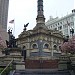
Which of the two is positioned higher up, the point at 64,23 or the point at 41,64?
the point at 64,23

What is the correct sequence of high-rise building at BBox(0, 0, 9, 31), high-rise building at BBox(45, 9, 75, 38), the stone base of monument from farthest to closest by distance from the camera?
high-rise building at BBox(0, 0, 9, 31), high-rise building at BBox(45, 9, 75, 38), the stone base of monument

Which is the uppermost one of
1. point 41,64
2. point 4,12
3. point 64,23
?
point 4,12

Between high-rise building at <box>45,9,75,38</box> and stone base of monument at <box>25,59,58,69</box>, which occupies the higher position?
high-rise building at <box>45,9,75,38</box>

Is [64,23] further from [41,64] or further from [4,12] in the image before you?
[41,64]

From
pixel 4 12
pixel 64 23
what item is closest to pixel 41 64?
pixel 64 23

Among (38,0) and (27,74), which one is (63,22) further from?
(27,74)

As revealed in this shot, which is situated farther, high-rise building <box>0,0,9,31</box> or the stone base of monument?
high-rise building <box>0,0,9,31</box>

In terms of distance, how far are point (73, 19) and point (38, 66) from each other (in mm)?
87589

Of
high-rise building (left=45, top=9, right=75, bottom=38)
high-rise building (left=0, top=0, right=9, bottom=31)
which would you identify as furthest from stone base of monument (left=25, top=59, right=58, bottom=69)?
high-rise building (left=0, top=0, right=9, bottom=31)

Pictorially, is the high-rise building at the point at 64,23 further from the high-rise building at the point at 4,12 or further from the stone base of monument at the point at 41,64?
the stone base of monument at the point at 41,64

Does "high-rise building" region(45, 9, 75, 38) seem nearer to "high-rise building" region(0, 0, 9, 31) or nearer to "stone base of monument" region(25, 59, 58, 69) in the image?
"high-rise building" region(0, 0, 9, 31)

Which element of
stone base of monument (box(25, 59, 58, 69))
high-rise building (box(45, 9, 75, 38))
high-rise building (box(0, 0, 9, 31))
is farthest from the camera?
high-rise building (box(0, 0, 9, 31))

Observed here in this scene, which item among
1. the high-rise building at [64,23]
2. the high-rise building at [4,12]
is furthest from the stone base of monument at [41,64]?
the high-rise building at [4,12]

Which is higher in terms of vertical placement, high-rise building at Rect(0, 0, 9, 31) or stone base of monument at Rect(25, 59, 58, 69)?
high-rise building at Rect(0, 0, 9, 31)
